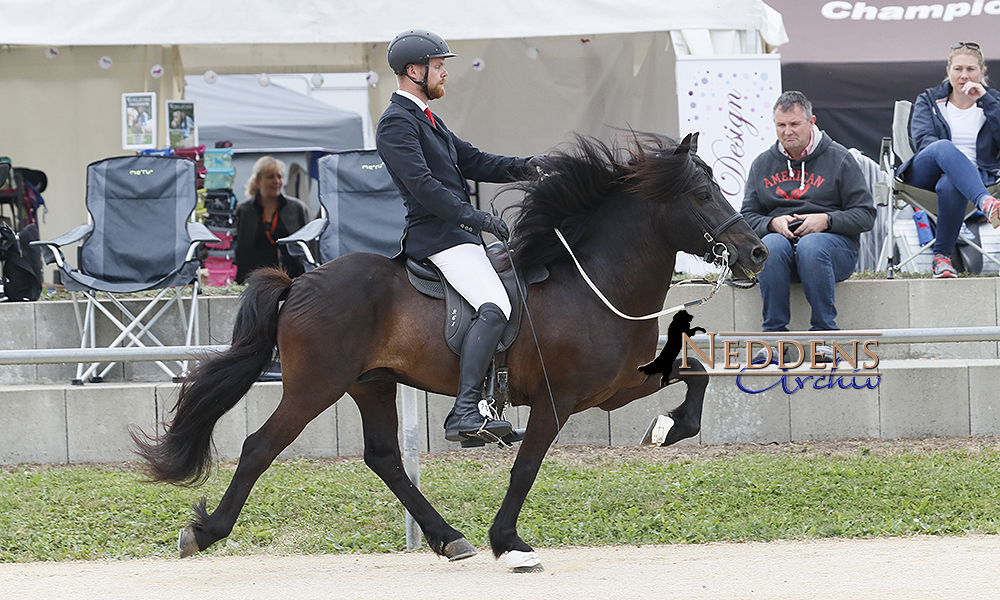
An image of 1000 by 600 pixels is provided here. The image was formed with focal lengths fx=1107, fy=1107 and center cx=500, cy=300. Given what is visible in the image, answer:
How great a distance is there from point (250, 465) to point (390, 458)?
0.70 metres

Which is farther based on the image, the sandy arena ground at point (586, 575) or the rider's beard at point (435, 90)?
the rider's beard at point (435, 90)

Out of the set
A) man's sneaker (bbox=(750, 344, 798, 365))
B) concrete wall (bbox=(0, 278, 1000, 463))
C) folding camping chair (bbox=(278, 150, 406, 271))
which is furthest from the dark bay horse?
folding camping chair (bbox=(278, 150, 406, 271))

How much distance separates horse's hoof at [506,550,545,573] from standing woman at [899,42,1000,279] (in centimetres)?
455

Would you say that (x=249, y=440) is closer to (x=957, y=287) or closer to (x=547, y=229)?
(x=547, y=229)

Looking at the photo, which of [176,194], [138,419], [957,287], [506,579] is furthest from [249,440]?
[957,287]

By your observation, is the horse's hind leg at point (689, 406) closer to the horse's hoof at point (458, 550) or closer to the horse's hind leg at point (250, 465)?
the horse's hoof at point (458, 550)

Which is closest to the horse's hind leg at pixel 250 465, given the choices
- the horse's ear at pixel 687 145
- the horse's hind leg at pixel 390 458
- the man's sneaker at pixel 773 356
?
the horse's hind leg at pixel 390 458

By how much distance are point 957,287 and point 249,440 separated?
5.25 m

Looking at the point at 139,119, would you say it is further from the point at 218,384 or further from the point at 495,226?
the point at 495,226

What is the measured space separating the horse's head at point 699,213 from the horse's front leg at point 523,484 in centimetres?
97

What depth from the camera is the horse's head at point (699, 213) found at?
15.4ft

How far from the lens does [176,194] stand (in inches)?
335

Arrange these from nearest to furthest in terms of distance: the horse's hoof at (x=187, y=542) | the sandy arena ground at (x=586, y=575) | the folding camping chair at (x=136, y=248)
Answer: the sandy arena ground at (x=586, y=575), the horse's hoof at (x=187, y=542), the folding camping chair at (x=136, y=248)

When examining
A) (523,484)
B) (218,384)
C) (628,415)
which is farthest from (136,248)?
(523,484)
